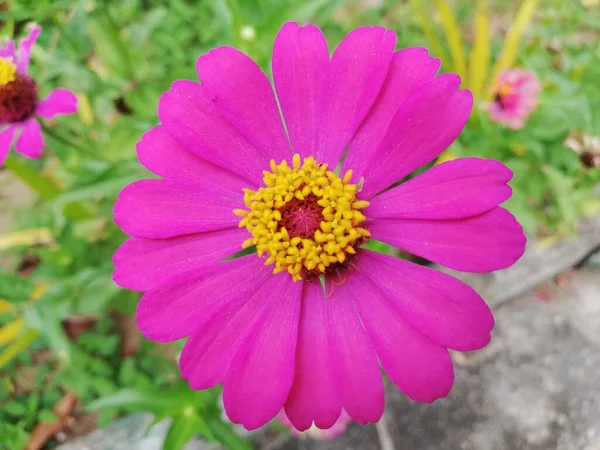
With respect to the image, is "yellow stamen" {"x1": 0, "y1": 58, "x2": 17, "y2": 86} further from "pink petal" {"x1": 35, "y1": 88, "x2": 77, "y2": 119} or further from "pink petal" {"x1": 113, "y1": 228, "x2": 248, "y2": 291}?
"pink petal" {"x1": 113, "y1": 228, "x2": 248, "y2": 291}

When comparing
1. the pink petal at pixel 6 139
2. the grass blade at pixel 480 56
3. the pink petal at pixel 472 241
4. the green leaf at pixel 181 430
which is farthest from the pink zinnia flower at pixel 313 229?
the grass blade at pixel 480 56

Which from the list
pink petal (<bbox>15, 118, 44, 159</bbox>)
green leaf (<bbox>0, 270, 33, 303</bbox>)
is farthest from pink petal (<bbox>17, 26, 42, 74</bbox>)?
green leaf (<bbox>0, 270, 33, 303</bbox>)

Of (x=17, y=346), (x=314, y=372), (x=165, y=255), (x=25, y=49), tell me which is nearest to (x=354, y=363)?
(x=314, y=372)

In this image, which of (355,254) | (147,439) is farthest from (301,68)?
(147,439)

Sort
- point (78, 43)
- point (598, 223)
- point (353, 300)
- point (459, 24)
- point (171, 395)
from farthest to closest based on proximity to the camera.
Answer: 1. point (459, 24)
2. point (598, 223)
3. point (78, 43)
4. point (171, 395)
5. point (353, 300)

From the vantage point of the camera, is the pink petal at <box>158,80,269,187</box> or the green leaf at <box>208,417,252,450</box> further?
the green leaf at <box>208,417,252,450</box>

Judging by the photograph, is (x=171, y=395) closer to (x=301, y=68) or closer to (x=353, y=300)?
(x=353, y=300)
